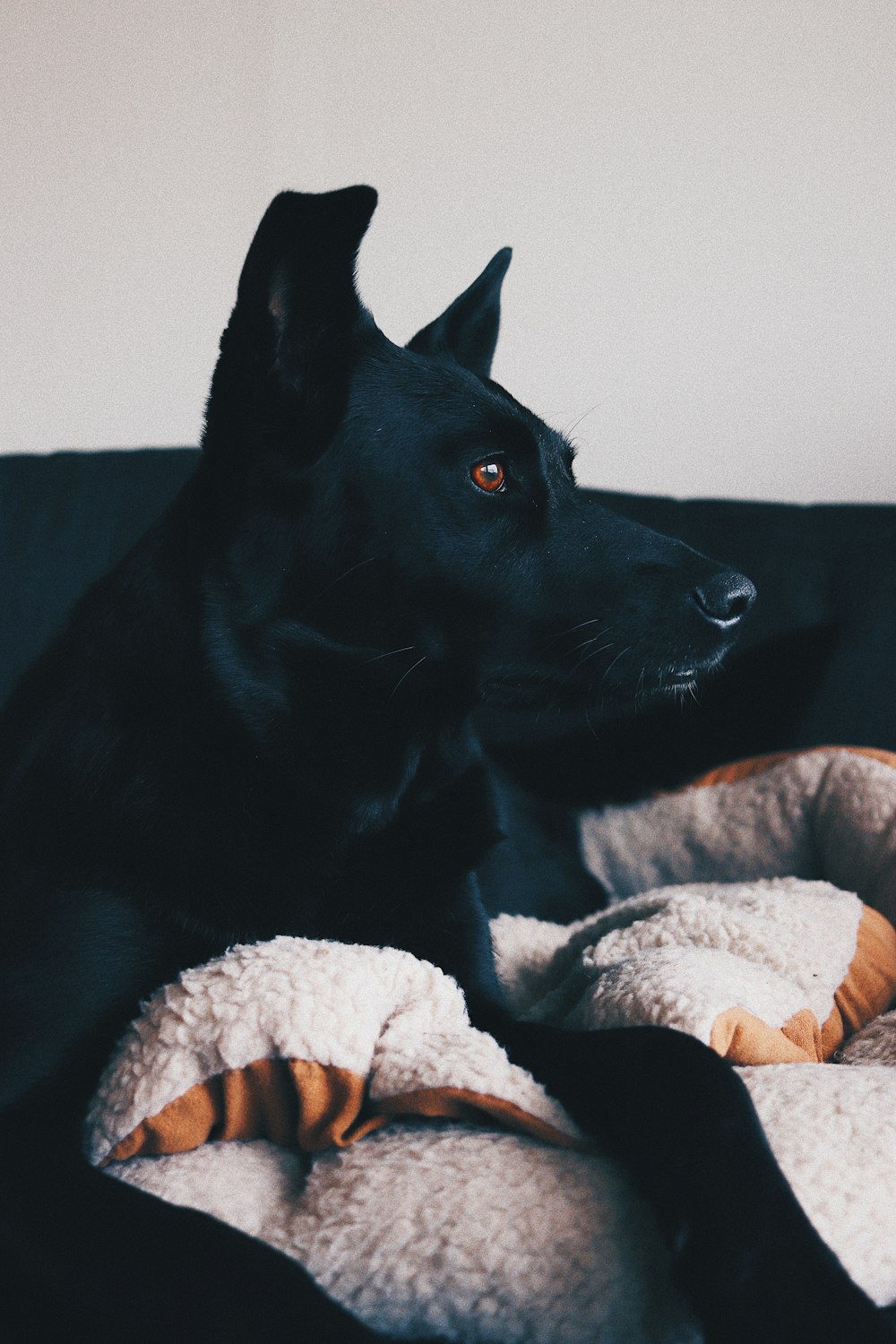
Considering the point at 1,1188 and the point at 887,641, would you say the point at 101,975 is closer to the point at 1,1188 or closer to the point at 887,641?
the point at 1,1188

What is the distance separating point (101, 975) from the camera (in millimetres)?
826

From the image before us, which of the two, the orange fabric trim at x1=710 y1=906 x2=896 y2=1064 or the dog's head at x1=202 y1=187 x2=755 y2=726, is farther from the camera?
the dog's head at x1=202 y1=187 x2=755 y2=726

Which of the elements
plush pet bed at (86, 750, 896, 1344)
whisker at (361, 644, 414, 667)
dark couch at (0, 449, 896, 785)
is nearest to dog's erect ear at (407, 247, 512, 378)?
whisker at (361, 644, 414, 667)

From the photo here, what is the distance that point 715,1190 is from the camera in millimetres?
568

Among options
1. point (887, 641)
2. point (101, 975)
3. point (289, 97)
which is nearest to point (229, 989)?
point (101, 975)

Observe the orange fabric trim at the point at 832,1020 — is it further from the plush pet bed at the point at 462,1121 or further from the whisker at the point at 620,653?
the whisker at the point at 620,653

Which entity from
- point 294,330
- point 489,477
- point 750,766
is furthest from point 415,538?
point 750,766

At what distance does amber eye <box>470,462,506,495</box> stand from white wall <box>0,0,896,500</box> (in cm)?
113

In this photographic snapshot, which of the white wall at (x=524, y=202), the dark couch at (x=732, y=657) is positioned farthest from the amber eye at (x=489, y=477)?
the white wall at (x=524, y=202)

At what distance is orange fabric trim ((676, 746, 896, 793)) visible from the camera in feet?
4.38

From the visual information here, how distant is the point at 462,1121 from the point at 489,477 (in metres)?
0.55

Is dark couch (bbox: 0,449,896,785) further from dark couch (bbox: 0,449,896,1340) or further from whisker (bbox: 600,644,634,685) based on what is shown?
whisker (bbox: 600,644,634,685)

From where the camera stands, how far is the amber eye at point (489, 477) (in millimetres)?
967

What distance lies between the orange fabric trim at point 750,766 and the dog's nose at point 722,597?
1.47 ft
